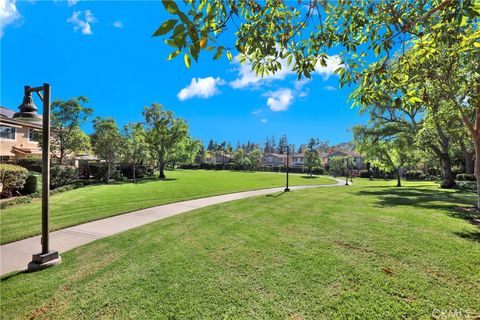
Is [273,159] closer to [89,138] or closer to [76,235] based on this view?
[89,138]

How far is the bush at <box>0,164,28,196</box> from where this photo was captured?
34.6 ft

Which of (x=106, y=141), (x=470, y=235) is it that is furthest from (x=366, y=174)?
(x=470, y=235)

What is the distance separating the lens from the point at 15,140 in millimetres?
21391

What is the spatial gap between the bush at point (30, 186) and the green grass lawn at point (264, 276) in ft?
30.3

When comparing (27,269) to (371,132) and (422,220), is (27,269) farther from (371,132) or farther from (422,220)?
(371,132)

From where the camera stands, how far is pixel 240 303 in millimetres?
3070

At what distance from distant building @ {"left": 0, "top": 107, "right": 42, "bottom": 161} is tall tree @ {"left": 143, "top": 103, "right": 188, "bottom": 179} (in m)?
11.0

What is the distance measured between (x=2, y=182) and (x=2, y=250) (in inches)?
305

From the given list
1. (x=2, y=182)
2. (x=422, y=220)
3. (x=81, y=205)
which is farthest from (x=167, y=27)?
(x=2, y=182)

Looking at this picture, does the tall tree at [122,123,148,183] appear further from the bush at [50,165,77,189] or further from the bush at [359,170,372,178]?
the bush at [359,170,372,178]

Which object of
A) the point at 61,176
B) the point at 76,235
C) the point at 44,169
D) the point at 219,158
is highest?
the point at 219,158

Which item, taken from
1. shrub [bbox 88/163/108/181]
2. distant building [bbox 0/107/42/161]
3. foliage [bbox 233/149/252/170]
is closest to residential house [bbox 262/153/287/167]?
foliage [bbox 233/149/252/170]

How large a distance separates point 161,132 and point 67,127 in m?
12.4

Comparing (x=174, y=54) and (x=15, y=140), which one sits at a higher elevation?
(x=15, y=140)
